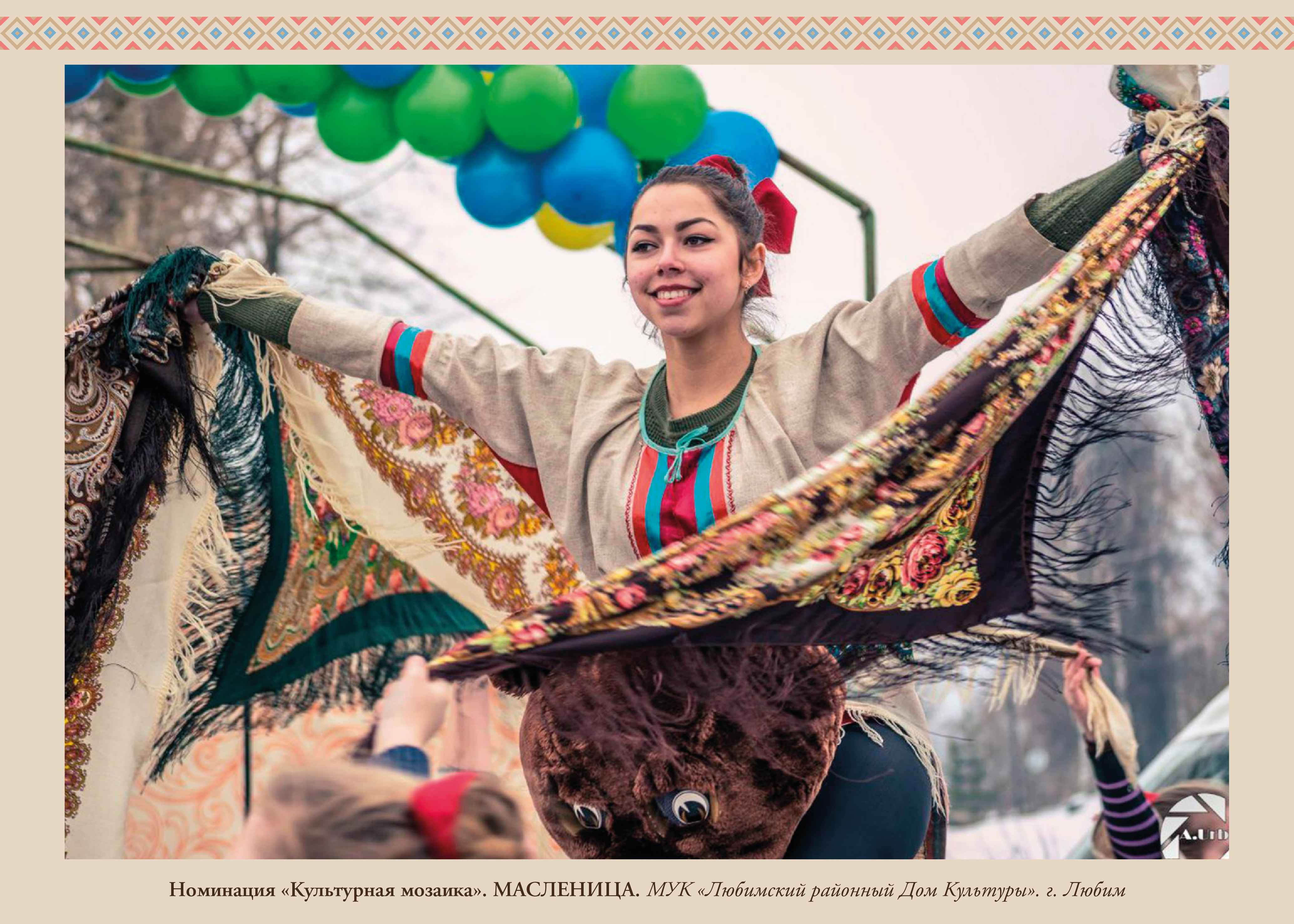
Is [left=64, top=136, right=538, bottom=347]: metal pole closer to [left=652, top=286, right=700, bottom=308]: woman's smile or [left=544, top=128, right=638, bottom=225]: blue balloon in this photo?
[left=544, top=128, right=638, bottom=225]: blue balloon

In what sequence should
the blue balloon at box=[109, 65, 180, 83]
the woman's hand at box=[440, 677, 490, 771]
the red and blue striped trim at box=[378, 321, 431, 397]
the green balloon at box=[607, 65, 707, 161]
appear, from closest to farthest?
the woman's hand at box=[440, 677, 490, 771] → the red and blue striped trim at box=[378, 321, 431, 397] → the blue balloon at box=[109, 65, 180, 83] → the green balloon at box=[607, 65, 707, 161]

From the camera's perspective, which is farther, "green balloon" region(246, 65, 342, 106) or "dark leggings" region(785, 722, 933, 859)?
"green balloon" region(246, 65, 342, 106)

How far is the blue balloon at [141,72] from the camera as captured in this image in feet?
13.0

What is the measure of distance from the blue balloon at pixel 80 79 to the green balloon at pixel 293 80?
1.38 ft

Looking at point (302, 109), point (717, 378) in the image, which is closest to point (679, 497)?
point (717, 378)

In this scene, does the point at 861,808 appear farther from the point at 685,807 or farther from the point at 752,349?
the point at 752,349

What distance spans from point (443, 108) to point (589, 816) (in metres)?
2.39

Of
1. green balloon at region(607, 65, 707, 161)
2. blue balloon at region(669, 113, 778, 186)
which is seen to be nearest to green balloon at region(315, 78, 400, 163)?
green balloon at region(607, 65, 707, 161)

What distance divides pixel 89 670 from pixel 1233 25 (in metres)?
2.74

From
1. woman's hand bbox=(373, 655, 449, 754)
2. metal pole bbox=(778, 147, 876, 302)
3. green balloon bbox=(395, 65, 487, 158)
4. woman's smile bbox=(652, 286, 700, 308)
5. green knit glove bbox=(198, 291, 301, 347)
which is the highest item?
green balloon bbox=(395, 65, 487, 158)

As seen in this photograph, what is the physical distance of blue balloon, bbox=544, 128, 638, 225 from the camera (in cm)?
420

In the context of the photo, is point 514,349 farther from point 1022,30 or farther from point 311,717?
point 1022,30

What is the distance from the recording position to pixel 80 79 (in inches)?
161

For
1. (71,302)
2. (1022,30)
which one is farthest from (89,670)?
(71,302)
